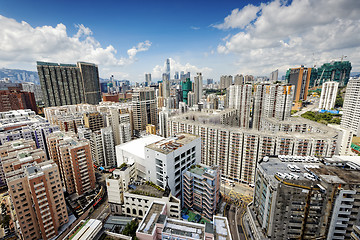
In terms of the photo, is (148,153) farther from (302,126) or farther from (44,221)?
(302,126)

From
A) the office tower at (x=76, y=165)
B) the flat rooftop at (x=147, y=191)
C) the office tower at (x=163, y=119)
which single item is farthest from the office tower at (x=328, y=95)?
the office tower at (x=76, y=165)

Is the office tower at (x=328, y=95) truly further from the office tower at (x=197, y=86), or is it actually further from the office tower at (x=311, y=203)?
the office tower at (x=311, y=203)

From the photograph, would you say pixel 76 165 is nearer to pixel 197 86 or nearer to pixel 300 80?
pixel 197 86

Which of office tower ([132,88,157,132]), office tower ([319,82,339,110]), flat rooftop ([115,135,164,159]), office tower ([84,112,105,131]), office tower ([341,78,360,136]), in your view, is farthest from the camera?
office tower ([319,82,339,110])

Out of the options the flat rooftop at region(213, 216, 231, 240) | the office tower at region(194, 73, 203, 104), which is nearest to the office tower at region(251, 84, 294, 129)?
the flat rooftop at region(213, 216, 231, 240)

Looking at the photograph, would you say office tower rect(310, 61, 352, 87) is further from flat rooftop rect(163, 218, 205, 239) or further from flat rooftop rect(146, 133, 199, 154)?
flat rooftop rect(163, 218, 205, 239)

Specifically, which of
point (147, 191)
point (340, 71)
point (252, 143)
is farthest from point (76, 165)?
point (340, 71)
